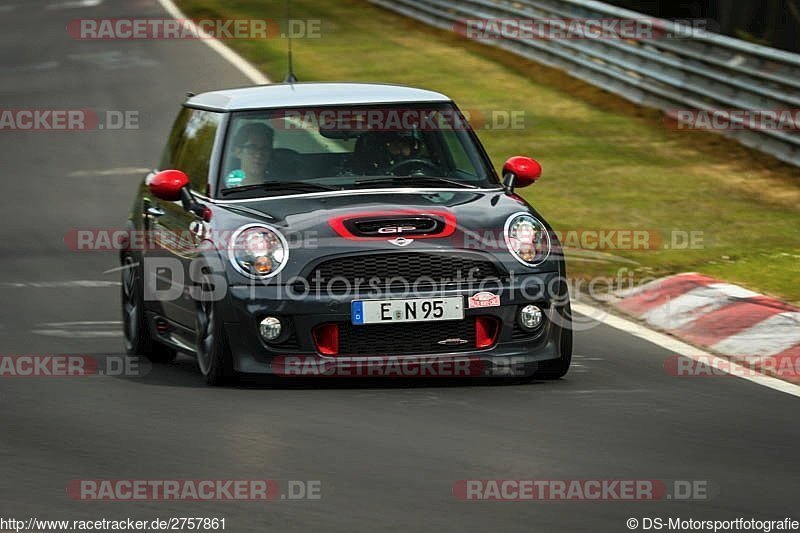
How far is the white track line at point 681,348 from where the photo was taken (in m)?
9.00

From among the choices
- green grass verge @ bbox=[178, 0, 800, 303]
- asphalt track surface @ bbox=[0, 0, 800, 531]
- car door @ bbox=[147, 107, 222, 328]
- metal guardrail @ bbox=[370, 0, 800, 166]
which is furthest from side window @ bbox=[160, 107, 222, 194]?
metal guardrail @ bbox=[370, 0, 800, 166]

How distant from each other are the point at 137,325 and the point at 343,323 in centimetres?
215

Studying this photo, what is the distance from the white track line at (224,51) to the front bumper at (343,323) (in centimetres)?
1266

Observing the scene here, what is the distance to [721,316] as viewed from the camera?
424 inches

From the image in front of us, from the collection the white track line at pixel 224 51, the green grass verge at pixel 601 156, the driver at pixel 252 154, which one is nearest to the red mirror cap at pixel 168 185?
the driver at pixel 252 154

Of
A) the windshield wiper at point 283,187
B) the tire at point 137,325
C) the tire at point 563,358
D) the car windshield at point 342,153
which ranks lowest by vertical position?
the tire at point 137,325

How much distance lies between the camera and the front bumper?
338 inches

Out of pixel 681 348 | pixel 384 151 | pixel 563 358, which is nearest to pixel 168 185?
pixel 384 151

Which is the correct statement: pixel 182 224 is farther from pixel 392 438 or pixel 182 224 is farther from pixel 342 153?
pixel 392 438

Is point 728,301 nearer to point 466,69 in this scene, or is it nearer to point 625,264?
point 625,264

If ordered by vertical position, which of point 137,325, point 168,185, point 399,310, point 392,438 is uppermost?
point 168,185

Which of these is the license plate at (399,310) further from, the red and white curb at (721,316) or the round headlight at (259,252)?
the red and white curb at (721,316)

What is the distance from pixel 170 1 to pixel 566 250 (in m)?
25.5

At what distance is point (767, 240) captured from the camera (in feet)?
46.1
